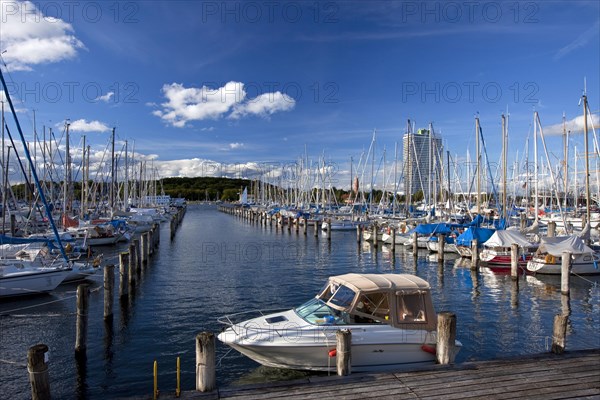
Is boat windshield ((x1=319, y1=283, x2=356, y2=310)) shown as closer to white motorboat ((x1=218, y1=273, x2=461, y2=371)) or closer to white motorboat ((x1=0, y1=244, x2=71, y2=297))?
white motorboat ((x1=218, y1=273, x2=461, y2=371))

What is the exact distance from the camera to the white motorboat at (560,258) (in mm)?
30438

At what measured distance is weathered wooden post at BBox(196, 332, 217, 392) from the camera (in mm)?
9531

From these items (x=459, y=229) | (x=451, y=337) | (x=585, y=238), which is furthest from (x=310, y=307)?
(x=459, y=229)

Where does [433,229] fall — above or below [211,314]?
above

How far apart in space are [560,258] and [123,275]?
29621 millimetres

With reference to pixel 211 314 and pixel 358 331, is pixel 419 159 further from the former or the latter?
pixel 358 331

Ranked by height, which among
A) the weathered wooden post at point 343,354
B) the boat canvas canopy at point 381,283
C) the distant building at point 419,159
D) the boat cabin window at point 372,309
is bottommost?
the weathered wooden post at point 343,354

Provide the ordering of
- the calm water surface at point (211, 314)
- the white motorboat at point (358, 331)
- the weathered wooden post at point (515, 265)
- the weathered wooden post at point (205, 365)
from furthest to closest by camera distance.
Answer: the weathered wooden post at point (515, 265) < the calm water surface at point (211, 314) < the white motorboat at point (358, 331) < the weathered wooden post at point (205, 365)

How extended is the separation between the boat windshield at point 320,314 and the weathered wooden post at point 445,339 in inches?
106

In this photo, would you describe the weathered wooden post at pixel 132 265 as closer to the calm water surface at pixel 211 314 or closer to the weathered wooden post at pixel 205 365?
the calm water surface at pixel 211 314

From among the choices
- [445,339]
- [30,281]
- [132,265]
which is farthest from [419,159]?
[445,339]

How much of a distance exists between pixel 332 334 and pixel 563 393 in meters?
5.75

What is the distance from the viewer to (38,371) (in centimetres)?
925

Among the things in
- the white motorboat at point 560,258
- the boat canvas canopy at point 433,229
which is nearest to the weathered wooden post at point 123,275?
the white motorboat at point 560,258
